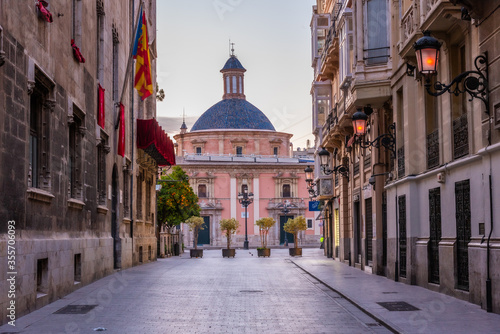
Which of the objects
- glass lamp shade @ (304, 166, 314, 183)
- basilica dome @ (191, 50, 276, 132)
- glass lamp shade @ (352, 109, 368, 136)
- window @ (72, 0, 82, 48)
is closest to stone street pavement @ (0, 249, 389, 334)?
glass lamp shade @ (352, 109, 368, 136)

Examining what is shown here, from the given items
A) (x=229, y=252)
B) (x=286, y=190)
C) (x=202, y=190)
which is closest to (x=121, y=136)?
(x=229, y=252)

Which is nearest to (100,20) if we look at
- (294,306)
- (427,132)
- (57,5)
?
(57,5)

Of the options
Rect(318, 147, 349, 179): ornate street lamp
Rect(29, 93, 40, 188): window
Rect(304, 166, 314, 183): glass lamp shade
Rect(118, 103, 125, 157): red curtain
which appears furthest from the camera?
Rect(304, 166, 314, 183): glass lamp shade

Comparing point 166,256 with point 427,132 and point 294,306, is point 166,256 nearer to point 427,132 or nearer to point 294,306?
point 427,132

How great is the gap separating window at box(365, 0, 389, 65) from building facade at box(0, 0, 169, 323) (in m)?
8.56

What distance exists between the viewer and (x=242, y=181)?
293 feet

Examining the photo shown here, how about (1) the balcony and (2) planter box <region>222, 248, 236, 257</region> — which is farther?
(2) planter box <region>222, 248, 236, 257</region>

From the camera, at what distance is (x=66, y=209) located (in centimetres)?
1694

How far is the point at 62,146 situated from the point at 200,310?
215 inches

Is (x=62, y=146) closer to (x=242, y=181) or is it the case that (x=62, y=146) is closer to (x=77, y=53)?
(x=77, y=53)

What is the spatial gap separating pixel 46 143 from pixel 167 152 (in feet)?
69.1

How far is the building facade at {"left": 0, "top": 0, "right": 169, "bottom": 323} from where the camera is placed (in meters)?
12.2

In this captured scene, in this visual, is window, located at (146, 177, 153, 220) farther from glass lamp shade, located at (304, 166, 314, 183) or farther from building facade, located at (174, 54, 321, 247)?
building facade, located at (174, 54, 321, 247)

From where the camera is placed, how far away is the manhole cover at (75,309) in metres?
13.3
